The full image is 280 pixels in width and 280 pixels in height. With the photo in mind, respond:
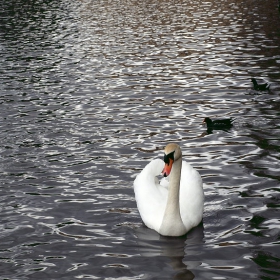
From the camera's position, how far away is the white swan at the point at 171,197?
11.2 meters

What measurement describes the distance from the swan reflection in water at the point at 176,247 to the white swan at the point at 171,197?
5.0 inches

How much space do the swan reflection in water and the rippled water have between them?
0.03 m

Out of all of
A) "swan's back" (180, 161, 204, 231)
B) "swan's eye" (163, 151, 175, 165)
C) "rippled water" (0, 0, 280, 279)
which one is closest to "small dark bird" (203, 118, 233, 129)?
"rippled water" (0, 0, 280, 279)

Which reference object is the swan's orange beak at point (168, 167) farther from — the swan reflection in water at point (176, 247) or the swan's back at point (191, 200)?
the swan reflection in water at point (176, 247)

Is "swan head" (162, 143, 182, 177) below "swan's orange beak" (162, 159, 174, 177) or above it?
above

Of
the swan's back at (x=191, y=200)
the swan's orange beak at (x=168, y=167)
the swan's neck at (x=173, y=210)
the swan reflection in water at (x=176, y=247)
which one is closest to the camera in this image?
the swan reflection in water at (x=176, y=247)

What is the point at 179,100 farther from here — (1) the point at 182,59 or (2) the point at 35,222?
(2) the point at 35,222

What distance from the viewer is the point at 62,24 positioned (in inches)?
2152

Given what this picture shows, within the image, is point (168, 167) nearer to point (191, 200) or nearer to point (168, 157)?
point (168, 157)

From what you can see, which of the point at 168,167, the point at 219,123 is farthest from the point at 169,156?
the point at 219,123

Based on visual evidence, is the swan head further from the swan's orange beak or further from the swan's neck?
the swan's neck

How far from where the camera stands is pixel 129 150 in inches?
687

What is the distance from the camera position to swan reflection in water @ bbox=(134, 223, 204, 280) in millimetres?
10355

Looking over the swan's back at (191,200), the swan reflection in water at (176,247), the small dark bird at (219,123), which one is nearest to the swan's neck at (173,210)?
the swan reflection in water at (176,247)
